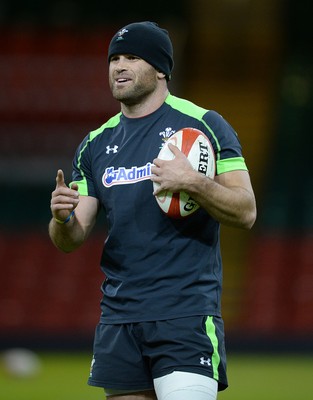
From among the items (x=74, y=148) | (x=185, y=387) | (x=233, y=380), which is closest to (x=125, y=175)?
(x=185, y=387)

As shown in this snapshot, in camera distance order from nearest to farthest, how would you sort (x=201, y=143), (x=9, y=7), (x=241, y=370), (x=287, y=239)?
1. (x=201, y=143)
2. (x=241, y=370)
3. (x=287, y=239)
4. (x=9, y=7)

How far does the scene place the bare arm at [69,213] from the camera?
4305 mm

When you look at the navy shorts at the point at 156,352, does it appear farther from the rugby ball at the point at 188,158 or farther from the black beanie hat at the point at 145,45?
the black beanie hat at the point at 145,45

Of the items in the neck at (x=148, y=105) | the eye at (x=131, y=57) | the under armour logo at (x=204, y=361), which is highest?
the eye at (x=131, y=57)

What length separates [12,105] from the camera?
588 inches

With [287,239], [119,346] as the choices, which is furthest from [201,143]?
[287,239]

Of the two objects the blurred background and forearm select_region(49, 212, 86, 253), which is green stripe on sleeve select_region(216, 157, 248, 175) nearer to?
forearm select_region(49, 212, 86, 253)

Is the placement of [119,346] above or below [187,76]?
below

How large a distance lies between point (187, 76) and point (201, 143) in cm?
1403

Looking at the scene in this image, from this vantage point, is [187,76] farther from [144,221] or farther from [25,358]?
[144,221]

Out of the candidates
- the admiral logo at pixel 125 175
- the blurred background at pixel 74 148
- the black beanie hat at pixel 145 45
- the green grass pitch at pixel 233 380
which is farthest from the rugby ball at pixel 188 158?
the blurred background at pixel 74 148

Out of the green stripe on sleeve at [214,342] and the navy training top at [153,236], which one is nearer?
the green stripe on sleeve at [214,342]

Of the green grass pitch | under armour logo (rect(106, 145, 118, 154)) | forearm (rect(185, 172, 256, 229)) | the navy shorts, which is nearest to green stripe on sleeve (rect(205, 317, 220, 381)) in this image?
the navy shorts

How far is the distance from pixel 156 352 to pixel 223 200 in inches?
26.6
